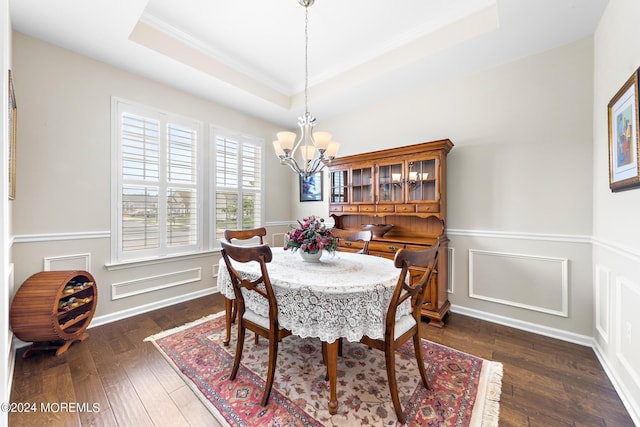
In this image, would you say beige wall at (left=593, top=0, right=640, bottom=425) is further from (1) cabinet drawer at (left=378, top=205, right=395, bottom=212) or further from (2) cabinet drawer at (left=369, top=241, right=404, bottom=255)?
(1) cabinet drawer at (left=378, top=205, right=395, bottom=212)

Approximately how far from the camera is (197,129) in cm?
354

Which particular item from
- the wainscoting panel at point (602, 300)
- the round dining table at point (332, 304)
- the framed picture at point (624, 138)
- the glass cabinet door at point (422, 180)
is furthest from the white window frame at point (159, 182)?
the wainscoting panel at point (602, 300)

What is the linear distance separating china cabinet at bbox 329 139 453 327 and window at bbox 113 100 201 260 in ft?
6.36

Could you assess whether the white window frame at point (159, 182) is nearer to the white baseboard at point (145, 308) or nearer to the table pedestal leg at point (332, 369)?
the white baseboard at point (145, 308)

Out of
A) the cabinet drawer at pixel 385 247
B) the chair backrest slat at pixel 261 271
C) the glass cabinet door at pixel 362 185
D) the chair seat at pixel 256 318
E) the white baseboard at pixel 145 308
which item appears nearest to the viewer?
the chair backrest slat at pixel 261 271

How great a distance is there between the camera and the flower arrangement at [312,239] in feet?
6.41

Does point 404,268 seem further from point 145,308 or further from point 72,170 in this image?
point 72,170

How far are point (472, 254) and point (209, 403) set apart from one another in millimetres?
2851

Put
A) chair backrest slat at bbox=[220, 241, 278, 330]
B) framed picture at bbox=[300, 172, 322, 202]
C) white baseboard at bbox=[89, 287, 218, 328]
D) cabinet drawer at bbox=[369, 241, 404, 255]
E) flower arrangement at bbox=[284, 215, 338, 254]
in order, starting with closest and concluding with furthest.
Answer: chair backrest slat at bbox=[220, 241, 278, 330] < flower arrangement at bbox=[284, 215, 338, 254] < white baseboard at bbox=[89, 287, 218, 328] < cabinet drawer at bbox=[369, 241, 404, 255] < framed picture at bbox=[300, 172, 322, 202]

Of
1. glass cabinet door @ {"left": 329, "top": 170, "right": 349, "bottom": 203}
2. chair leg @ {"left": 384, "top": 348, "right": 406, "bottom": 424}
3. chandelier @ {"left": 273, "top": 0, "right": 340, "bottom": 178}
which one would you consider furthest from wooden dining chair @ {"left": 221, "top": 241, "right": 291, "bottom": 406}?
glass cabinet door @ {"left": 329, "top": 170, "right": 349, "bottom": 203}

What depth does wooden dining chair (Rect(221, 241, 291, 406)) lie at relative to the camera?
1566 millimetres

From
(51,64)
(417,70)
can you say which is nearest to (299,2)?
(417,70)

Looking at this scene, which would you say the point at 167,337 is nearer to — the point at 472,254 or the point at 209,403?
the point at 209,403

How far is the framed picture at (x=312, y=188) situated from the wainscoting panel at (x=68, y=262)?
295 cm
